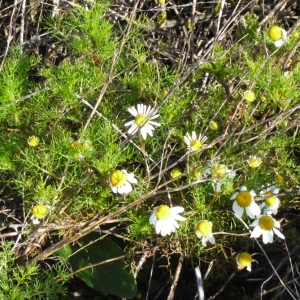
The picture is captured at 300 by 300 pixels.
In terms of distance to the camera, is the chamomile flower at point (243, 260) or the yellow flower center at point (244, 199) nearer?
the yellow flower center at point (244, 199)

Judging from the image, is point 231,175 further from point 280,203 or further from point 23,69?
point 23,69

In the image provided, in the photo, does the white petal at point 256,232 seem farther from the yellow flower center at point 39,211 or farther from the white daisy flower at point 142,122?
the yellow flower center at point 39,211

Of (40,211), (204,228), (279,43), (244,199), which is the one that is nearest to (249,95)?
(279,43)

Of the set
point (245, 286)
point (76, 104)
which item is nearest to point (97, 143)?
point (76, 104)

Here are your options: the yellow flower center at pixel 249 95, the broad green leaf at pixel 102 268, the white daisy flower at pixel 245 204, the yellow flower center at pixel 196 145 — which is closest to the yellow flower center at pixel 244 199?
the white daisy flower at pixel 245 204

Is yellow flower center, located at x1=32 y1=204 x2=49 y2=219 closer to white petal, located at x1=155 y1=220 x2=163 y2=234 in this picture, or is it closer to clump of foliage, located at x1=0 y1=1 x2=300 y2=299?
clump of foliage, located at x1=0 y1=1 x2=300 y2=299

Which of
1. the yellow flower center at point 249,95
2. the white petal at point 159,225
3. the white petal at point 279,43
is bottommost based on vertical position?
the white petal at point 159,225
